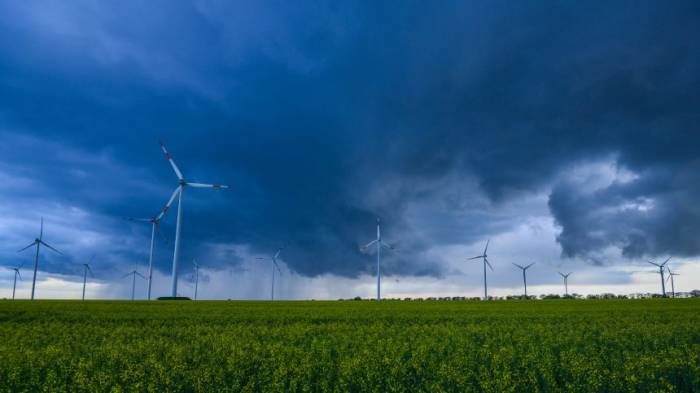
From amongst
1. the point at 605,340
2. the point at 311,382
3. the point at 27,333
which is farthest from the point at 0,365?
the point at 605,340

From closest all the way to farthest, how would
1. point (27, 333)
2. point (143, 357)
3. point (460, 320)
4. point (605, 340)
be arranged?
point (143, 357)
point (605, 340)
point (27, 333)
point (460, 320)

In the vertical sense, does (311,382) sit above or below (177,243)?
below

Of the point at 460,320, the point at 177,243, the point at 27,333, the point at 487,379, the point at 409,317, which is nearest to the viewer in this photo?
the point at 487,379

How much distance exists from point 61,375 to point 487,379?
13.1 m

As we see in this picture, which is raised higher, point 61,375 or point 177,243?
point 177,243

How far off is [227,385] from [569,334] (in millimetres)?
16952

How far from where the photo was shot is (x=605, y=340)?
2214cm

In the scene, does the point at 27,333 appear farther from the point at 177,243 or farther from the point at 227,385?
the point at 177,243

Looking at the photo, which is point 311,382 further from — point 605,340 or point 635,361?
point 605,340

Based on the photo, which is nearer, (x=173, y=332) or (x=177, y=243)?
(x=173, y=332)

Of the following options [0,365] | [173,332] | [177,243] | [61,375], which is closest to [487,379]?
[61,375]

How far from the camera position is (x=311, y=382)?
557 inches

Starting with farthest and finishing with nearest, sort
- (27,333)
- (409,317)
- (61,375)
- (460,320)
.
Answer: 1. (409,317)
2. (460,320)
3. (27,333)
4. (61,375)

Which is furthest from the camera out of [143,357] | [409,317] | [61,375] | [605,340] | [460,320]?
[409,317]
